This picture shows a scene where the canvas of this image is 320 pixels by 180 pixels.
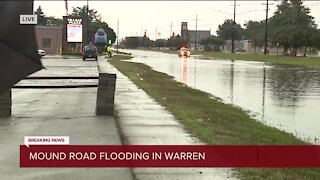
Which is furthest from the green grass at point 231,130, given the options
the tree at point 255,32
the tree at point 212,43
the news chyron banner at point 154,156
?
the tree at point 255,32

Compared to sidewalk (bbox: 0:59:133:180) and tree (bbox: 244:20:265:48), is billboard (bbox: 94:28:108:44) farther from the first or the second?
tree (bbox: 244:20:265:48)

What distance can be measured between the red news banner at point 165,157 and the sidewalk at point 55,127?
0.39 ft

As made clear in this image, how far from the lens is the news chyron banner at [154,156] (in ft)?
16.0

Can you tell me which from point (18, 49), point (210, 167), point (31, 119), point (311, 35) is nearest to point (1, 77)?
point (18, 49)

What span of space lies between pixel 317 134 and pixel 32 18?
28.5ft

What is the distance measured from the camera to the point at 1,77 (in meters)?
1.50

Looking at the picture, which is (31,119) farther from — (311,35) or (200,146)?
(311,35)

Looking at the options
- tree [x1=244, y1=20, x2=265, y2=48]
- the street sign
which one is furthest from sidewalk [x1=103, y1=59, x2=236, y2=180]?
tree [x1=244, y1=20, x2=265, y2=48]

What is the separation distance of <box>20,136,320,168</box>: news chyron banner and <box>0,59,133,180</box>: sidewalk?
0.11 m

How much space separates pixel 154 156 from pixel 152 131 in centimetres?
236

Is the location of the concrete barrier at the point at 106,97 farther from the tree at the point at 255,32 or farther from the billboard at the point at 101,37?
the tree at the point at 255,32

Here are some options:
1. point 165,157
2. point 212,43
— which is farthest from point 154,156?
point 212,43

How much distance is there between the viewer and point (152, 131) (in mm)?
7789

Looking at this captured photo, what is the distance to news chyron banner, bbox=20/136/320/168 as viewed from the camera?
16.0 ft
